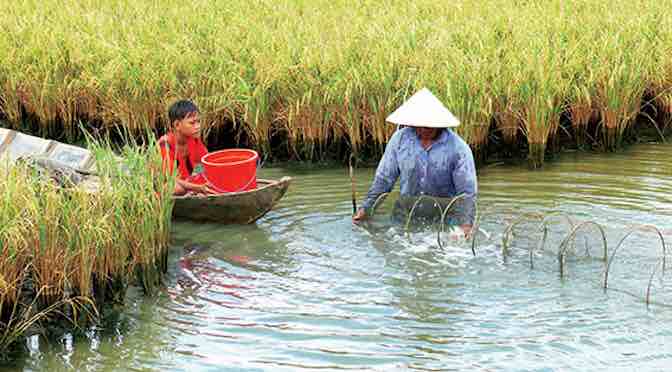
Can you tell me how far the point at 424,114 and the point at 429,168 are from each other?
1.28 ft

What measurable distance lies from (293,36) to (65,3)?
12.4 ft

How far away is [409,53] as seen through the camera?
316 inches

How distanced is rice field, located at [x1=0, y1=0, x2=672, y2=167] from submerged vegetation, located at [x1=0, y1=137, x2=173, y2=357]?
2.74 metres

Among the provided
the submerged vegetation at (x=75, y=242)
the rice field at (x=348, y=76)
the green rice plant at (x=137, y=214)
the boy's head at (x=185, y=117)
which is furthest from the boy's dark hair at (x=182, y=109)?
the rice field at (x=348, y=76)

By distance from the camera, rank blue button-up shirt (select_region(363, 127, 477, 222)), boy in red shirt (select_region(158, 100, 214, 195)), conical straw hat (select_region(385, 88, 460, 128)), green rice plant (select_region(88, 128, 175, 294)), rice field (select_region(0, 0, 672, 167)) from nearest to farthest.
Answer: green rice plant (select_region(88, 128, 175, 294))
conical straw hat (select_region(385, 88, 460, 128))
blue button-up shirt (select_region(363, 127, 477, 222))
boy in red shirt (select_region(158, 100, 214, 195))
rice field (select_region(0, 0, 672, 167))

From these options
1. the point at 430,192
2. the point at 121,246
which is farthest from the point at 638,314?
the point at 121,246

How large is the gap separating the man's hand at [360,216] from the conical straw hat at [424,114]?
2.15 ft

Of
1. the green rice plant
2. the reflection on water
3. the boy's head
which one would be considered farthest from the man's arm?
the green rice plant

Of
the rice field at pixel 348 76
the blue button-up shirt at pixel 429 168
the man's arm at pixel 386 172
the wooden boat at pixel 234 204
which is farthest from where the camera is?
the rice field at pixel 348 76

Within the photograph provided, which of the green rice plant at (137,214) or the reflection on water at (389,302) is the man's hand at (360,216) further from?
the green rice plant at (137,214)

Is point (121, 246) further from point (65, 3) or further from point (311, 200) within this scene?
point (65, 3)

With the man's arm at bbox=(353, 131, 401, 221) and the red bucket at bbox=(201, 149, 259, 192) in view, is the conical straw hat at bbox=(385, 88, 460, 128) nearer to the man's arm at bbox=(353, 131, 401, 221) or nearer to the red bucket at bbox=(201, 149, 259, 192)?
the man's arm at bbox=(353, 131, 401, 221)

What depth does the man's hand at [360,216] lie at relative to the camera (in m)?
5.91

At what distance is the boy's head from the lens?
240 inches
